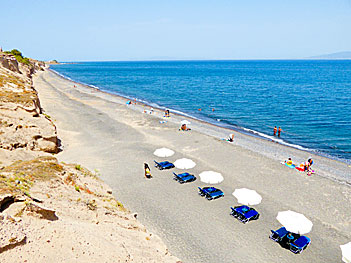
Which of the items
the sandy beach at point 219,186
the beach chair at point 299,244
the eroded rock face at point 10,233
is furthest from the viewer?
the sandy beach at point 219,186

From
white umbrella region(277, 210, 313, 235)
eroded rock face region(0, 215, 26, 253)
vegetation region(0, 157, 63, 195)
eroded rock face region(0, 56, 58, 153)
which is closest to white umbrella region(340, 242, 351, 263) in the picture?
white umbrella region(277, 210, 313, 235)

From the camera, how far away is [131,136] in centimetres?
3125

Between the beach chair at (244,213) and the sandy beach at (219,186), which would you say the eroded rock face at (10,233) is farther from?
the beach chair at (244,213)

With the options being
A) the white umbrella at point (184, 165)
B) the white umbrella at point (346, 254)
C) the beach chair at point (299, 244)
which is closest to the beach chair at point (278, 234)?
the beach chair at point (299, 244)

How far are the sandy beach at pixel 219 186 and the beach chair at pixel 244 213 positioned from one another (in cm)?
40

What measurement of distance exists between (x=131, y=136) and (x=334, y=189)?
917 inches

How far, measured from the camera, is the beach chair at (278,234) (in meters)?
13.1

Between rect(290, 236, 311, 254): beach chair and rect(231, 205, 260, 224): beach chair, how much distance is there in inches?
109

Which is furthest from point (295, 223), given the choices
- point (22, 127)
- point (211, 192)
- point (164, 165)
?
point (22, 127)

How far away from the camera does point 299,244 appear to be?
12.6 meters

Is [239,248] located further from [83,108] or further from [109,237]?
[83,108]

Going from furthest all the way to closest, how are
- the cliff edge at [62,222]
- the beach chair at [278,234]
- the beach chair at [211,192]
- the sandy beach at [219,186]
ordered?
the beach chair at [211,192]
the beach chair at [278,234]
the sandy beach at [219,186]
the cliff edge at [62,222]

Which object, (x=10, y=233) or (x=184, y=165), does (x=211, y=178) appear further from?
(x=10, y=233)

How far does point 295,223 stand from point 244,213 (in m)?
3.18
